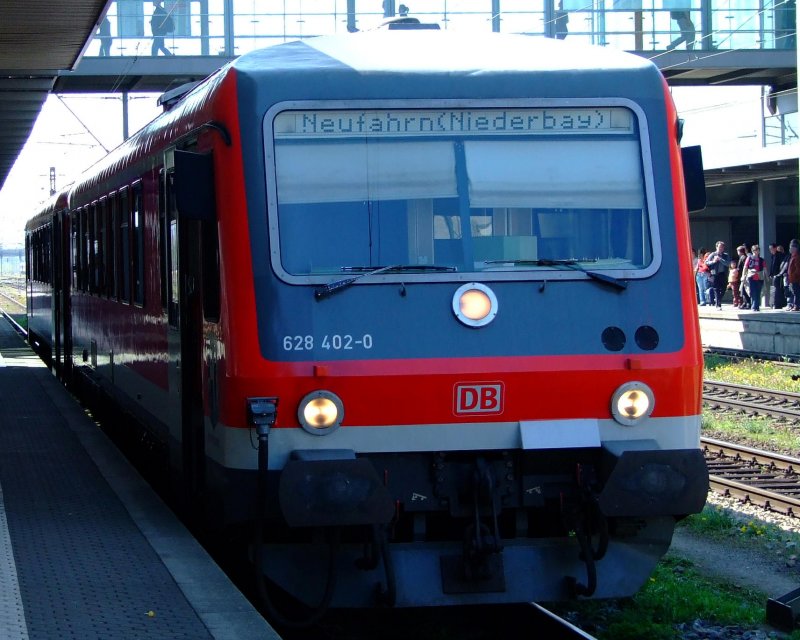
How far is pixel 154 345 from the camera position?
28.7 ft

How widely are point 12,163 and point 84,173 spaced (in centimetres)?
2010

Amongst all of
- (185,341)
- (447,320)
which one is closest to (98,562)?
(185,341)

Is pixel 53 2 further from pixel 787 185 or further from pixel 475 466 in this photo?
pixel 787 185

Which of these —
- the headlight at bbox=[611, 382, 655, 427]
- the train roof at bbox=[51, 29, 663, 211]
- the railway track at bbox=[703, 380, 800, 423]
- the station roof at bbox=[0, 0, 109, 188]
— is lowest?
the railway track at bbox=[703, 380, 800, 423]

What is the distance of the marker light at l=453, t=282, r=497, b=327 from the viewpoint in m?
6.28

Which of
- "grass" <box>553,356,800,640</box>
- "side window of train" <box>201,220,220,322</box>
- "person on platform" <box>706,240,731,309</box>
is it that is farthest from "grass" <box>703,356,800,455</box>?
"person on platform" <box>706,240,731,309</box>

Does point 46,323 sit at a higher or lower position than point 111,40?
lower

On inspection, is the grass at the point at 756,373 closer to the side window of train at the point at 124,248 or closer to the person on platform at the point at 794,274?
the person on platform at the point at 794,274

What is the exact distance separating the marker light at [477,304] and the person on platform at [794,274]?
19.7 meters

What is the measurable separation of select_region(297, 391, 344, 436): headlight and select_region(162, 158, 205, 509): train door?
1.16 meters

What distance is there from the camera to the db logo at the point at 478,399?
246 inches

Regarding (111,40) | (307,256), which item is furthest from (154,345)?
(111,40)

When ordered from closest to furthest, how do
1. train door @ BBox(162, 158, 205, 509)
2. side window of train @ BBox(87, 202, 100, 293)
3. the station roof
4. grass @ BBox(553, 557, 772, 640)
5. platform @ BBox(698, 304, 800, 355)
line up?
grass @ BBox(553, 557, 772, 640), train door @ BBox(162, 158, 205, 509), side window of train @ BBox(87, 202, 100, 293), the station roof, platform @ BBox(698, 304, 800, 355)

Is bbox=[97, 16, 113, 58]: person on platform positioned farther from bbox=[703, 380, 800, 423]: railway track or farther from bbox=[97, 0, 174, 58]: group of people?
bbox=[703, 380, 800, 423]: railway track
